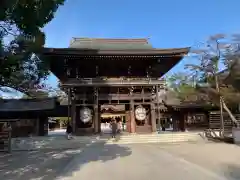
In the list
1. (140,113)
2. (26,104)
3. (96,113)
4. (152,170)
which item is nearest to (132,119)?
(140,113)

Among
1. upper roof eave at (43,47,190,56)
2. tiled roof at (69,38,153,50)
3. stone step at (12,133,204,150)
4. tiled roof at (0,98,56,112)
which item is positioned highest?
tiled roof at (69,38,153,50)

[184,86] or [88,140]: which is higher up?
[184,86]

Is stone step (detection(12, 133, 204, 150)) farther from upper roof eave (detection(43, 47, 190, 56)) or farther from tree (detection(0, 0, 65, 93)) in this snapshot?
tree (detection(0, 0, 65, 93))

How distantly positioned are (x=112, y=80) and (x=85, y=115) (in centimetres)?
382

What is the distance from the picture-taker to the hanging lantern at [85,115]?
85.5 feet

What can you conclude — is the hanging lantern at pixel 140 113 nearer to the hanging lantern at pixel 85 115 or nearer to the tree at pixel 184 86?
the hanging lantern at pixel 85 115

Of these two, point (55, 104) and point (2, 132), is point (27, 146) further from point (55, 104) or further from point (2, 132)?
point (55, 104)

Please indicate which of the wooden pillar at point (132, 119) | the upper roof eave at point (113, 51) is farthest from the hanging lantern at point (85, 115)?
the upper roof eave at point (113, 51)

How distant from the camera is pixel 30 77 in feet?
35.7

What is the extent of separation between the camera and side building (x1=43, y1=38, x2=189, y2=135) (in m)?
25.6

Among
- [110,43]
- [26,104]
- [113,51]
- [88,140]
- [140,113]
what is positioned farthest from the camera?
[110,43]

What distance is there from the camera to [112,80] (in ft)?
85.6

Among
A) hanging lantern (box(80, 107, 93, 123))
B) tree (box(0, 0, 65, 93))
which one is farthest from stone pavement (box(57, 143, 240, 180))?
hanging lantern (box(80, 107, 93, 123))

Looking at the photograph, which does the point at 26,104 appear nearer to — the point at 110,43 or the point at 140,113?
the point at 110,43
